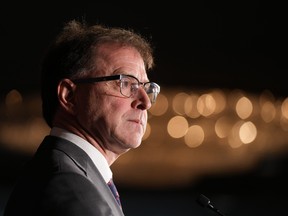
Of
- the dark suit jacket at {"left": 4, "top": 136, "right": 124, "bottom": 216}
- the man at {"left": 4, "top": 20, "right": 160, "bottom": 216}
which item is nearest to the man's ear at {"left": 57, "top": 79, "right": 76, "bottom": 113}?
the man at {"left": 4, "top": 20, "right": 160, "bottom": 216}

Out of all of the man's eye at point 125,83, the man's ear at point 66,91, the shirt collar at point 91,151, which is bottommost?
the shirt collar at point 91,151

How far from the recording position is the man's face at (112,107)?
1146mm

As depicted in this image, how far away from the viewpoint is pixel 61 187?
2.89 ft

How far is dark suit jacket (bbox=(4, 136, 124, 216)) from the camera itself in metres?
0.86

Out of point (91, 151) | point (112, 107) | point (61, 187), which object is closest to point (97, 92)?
point (112, 107)

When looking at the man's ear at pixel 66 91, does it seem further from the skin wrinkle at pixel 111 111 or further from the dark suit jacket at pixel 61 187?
the dark suit jacket at pixel 61 187

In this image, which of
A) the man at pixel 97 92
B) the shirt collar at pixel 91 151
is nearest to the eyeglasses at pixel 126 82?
the man at pixel 97 92

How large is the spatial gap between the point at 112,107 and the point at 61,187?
31 cm

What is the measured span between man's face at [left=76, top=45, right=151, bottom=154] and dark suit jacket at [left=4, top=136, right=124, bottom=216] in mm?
115

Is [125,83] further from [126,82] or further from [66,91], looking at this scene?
[66,91]

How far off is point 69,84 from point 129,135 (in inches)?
5.8

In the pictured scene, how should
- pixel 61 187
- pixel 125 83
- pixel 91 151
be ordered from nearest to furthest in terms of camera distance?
1. pixel 61 187
2. pixel 91 151
3. pixel 125 83

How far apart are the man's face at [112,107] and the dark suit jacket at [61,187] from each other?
0.38 ft

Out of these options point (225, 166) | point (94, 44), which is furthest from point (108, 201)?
point (225, 166)
